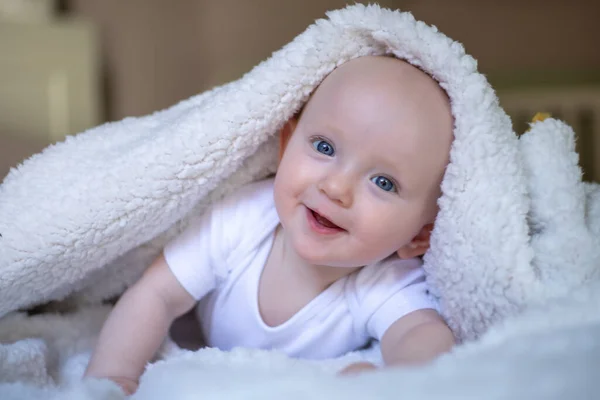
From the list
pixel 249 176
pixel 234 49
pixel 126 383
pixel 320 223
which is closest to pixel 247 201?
pixel 249 176

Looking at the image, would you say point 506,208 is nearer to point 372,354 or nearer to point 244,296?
point 372,354

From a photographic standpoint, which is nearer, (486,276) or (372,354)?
(486,276)

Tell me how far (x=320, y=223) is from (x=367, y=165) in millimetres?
85

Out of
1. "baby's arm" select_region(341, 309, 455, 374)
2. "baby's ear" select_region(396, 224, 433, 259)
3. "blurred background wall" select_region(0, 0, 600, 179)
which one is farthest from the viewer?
"blurred background wall" select_region(0, 0, 600, 179)

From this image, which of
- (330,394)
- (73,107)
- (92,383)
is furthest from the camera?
(73,107)

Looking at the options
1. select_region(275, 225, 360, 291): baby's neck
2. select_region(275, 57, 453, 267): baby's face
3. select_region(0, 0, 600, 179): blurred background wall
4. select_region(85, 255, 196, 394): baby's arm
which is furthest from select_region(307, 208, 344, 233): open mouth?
select_region(0, 0, 600, 179): blurred background wall

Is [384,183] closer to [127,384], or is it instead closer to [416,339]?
[416,339]

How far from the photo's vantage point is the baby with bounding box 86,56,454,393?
66 centimetres

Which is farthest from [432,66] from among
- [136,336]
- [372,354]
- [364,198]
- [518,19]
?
[518,19]

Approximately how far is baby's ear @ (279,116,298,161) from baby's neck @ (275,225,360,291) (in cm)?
13

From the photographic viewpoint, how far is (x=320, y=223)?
2.26ft

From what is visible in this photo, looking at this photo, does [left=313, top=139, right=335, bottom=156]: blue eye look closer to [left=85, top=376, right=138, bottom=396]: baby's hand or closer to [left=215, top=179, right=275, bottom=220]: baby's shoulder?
[left=215, top=179, right=275, bottom=220]: baby's shoulder

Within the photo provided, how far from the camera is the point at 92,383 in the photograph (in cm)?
57

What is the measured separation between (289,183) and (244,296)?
20 cm
